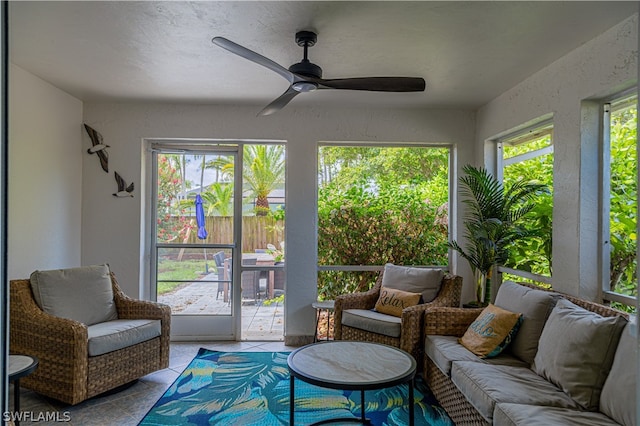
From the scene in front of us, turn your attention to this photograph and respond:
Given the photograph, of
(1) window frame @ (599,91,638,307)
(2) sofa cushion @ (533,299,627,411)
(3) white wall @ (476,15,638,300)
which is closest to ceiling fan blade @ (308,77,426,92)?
(3) white wall @ (476,15,638,300)

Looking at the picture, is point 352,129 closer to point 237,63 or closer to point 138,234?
point 237,63

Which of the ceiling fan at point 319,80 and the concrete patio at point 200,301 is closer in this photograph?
the ceiling fan at point 319,80

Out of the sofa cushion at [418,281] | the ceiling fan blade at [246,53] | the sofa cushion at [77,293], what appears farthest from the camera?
the sofa cushion at [418,281]

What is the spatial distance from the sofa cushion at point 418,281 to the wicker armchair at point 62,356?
2.21 metres

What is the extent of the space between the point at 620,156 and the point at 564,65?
2.44 ft

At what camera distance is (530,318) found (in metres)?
2.35

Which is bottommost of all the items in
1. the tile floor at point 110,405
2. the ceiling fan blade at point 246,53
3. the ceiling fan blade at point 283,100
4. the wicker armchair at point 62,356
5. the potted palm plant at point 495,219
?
the tile floor at point 110,405

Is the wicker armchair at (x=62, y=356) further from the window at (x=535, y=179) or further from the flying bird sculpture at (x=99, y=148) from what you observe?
the window at (x=535, y=179)

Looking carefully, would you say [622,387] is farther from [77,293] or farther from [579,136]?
[77,293]

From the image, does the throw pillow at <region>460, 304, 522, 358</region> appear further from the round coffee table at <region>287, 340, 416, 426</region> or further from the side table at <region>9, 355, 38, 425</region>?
the side table at <region>9, 355, 38, 425</region>

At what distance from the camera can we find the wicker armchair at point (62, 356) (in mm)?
2402

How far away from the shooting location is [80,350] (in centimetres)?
240

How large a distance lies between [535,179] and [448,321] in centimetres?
148

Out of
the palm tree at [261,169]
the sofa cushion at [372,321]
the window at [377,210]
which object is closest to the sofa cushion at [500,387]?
the sofa cushion at [372,321]
